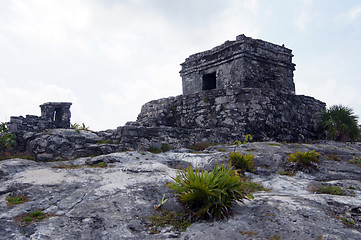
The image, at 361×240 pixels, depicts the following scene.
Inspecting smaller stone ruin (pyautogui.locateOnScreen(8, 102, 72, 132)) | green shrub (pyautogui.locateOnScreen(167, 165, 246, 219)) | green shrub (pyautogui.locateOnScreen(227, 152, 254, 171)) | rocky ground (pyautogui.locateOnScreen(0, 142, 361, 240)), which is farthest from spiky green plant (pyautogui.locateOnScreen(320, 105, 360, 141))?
smaller stone ruin (pyautogui.locateOnScreen(8, 102, 72, 132))

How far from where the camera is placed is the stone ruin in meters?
8.50

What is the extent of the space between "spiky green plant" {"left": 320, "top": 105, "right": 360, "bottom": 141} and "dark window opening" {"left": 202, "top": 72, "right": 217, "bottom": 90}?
5.95 meters

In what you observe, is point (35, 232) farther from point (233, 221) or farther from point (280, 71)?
Result: point (280, 71)

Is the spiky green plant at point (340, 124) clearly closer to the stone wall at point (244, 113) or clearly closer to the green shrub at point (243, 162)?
the stone wall at point (244, 113)

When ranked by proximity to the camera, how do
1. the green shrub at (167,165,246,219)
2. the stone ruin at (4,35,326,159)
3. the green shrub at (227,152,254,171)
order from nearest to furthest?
the green shrub at (167,165,246,219) → the green shrub at (227,152,254,171) → the stone ruin at (4,35,326,159)

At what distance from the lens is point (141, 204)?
470 cm

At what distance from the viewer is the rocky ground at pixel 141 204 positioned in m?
3.81

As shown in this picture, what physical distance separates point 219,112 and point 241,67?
416 centimetres

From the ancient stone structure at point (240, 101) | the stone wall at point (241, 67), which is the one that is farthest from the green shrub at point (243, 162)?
the stone wall at point (241, 67)

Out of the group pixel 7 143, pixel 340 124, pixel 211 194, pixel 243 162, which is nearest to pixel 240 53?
pixel 340 124

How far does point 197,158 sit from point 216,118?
3.66 meters

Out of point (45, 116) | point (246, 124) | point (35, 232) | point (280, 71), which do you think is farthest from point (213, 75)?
point (35, 232)

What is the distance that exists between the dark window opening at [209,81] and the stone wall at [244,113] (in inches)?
155

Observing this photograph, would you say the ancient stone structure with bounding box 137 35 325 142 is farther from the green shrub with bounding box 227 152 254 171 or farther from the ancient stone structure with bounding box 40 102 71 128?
the ancient stone structure with bounding box 40 102 71 128
